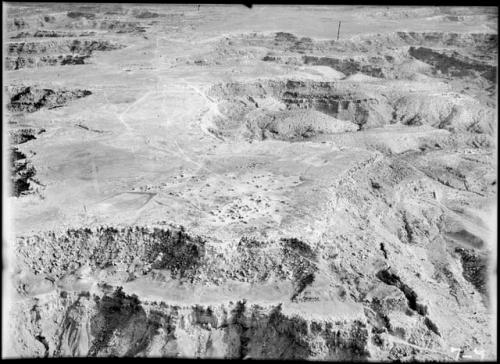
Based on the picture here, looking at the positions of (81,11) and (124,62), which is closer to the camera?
(124,62)

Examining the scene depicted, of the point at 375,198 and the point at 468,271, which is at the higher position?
the point at 375,198

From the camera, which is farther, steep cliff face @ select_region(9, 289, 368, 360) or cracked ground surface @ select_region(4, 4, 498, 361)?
cracked ground surface @ select_region(4, 4, 498, 361)

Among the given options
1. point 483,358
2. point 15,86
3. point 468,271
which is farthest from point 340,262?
point 15,86

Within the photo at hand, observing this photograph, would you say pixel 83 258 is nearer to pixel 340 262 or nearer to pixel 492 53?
pixel 340 262

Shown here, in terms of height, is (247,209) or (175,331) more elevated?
(247,209)

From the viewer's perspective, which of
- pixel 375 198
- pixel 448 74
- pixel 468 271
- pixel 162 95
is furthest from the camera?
pixel 448 74

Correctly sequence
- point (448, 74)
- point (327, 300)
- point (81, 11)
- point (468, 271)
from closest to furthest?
point (327, 300)
point (468, 271)
point (448, 74)
point (81, 11)

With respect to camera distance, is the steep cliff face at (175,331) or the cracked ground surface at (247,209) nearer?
the steep cliff face at (175,331)

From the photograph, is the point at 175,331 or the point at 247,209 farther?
the point at 247,209
